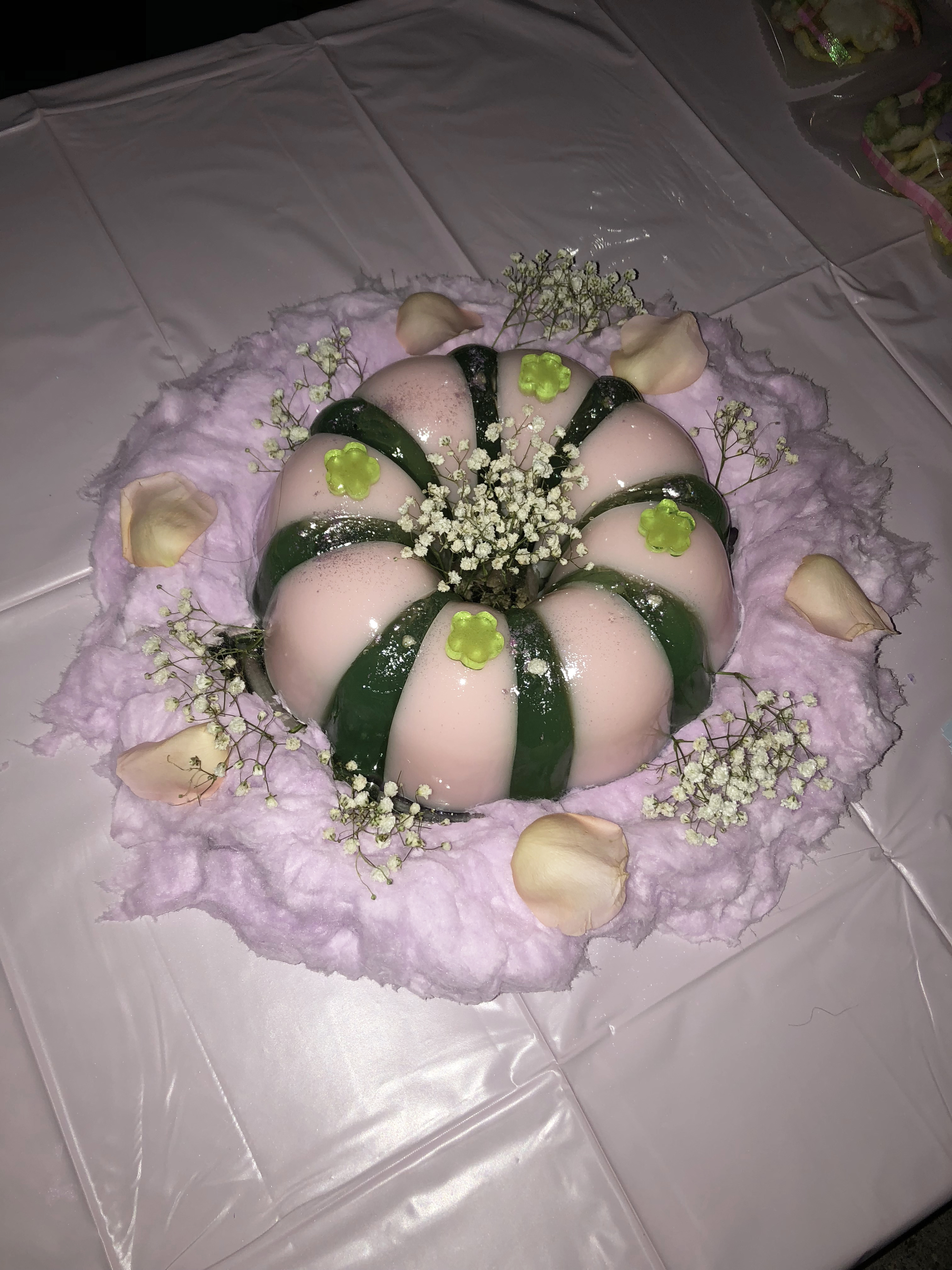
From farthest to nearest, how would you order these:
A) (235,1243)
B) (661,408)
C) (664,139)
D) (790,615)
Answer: (664,139) < (661,408) < (790,615) < (235,1243)

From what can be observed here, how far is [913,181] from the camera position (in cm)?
236

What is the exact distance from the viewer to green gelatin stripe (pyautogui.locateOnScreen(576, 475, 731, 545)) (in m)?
1.54

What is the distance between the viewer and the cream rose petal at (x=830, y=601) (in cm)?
152

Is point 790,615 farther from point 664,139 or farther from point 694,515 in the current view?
point 664,139

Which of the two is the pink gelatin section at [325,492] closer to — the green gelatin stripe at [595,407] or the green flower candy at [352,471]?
the green flower candy at [352,471]

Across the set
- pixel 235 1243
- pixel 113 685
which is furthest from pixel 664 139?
pixel 235 1243

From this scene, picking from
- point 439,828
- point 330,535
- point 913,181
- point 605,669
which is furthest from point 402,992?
point 913,181

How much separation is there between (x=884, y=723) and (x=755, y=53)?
6.71ft

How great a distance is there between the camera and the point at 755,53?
2.58 m

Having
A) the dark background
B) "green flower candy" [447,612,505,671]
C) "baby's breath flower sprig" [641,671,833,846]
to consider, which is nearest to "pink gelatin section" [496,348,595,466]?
"green flower candy" [447,612,505,671]

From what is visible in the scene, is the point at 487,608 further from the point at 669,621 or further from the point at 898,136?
the point at 898,136

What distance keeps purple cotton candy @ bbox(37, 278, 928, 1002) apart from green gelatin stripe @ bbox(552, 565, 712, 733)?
0.14 meters

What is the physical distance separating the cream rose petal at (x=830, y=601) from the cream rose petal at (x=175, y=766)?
0.98m

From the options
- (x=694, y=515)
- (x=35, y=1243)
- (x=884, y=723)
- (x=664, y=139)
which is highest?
(x=664, y=139)
